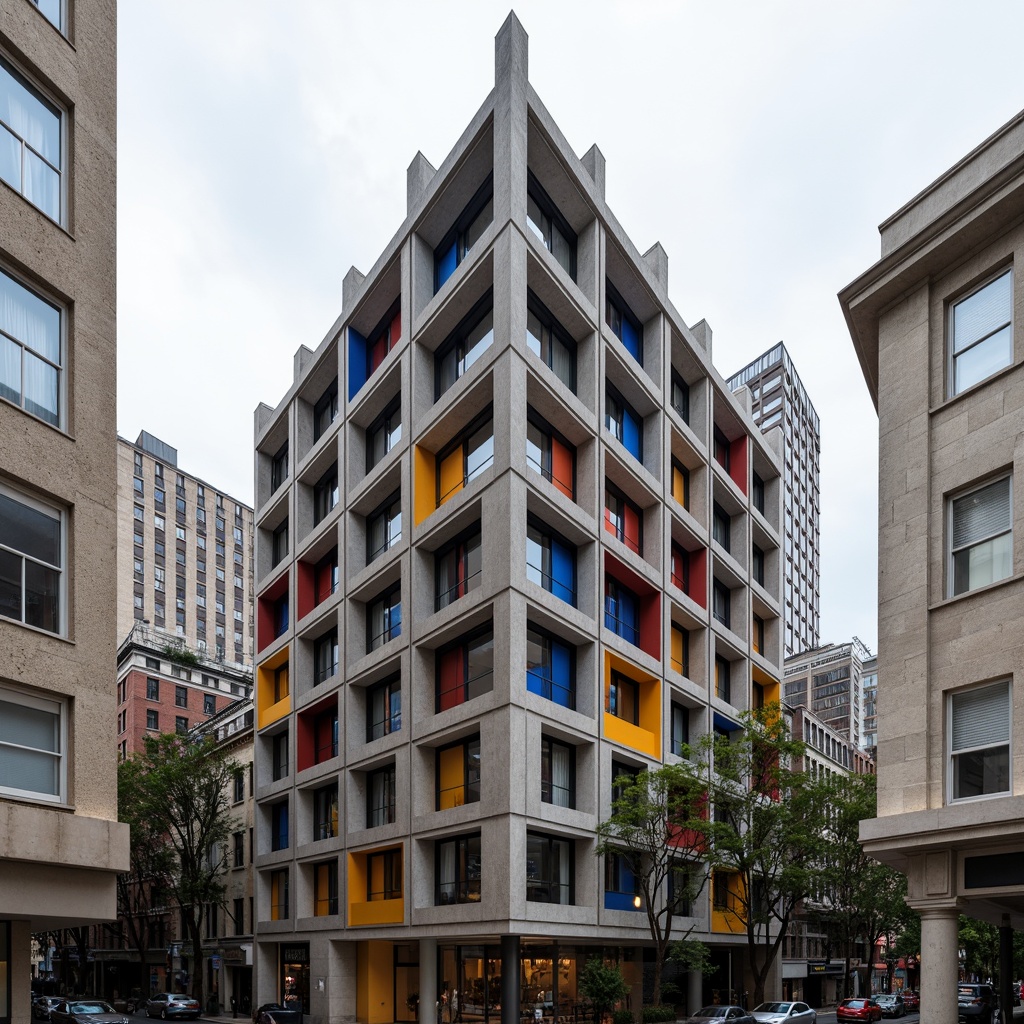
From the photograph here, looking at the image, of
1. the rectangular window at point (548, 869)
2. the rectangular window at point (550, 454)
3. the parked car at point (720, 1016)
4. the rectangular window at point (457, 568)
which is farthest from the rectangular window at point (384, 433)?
the parked car at point (720, 1016)

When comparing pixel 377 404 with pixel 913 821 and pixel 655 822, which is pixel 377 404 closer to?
pixel 655 822

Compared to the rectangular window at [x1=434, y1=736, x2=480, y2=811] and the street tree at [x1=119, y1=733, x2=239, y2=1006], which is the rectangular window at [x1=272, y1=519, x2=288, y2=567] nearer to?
the street tree at [x1=119, y1=733, x2=239, y2=1006]

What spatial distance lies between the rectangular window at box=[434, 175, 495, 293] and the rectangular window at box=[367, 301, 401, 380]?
12.2 feet

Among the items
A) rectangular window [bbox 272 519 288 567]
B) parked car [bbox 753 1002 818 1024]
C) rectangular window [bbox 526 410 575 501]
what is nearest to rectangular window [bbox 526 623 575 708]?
rectangular window [bbox 526 410 575 501]

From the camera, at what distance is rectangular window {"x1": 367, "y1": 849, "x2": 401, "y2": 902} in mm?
39250

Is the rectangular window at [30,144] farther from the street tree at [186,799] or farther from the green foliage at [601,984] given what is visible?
the street tree at [186,799]

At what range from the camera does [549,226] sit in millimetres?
39188

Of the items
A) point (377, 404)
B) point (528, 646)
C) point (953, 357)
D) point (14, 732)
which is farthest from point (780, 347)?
point (14, 732)

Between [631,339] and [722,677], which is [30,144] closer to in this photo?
[631,339]

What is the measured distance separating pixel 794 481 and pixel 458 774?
10226cm

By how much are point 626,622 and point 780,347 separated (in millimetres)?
100353

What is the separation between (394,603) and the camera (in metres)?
42.5

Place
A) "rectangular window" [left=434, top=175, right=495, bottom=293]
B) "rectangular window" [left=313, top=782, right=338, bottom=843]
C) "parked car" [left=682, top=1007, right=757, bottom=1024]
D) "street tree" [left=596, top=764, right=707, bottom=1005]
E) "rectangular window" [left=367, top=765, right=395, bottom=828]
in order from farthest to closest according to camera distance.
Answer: "rectangular window" [left=313, top=782, right=338, bottom=843] → "rectangular window" [left=367, top=765, right=395, bottom=828] → "rectangular window" [left=434, top=175, right=495, bottom=293] → "street tree" [left=596, top=764, right=707, bottom=1005] → "parked car" [left=682, top=1007, right=757, bottom=1024]

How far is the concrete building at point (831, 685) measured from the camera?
125 metres
